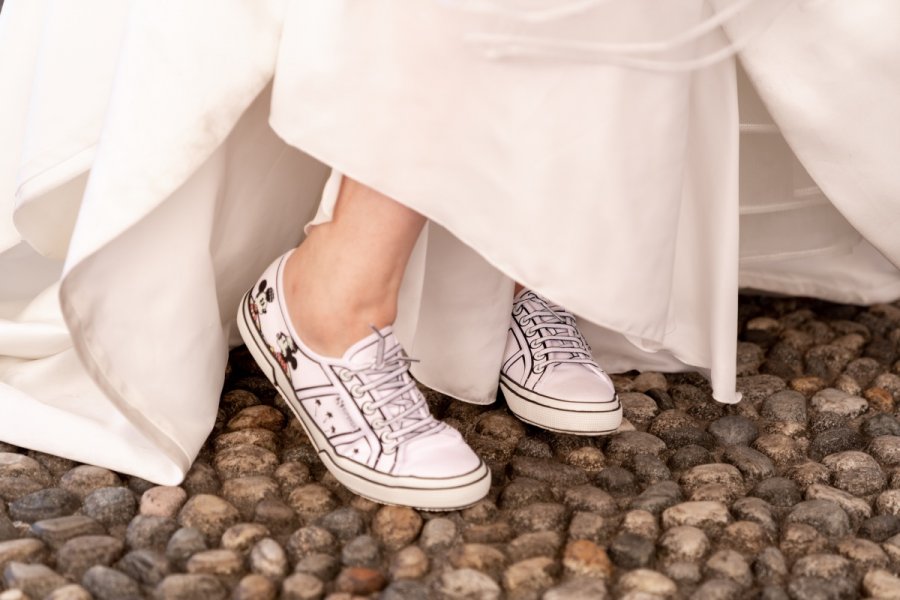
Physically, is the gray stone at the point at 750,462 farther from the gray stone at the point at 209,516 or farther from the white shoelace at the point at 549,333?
the gray stone at the point at 209,516

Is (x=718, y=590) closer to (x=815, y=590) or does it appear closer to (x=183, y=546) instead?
(x=815, y=590)

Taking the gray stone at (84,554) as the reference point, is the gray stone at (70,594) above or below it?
above

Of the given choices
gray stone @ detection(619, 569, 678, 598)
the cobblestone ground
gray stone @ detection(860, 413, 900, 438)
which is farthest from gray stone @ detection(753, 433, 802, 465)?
gray stone @ detection(619, 569, 678, 598)

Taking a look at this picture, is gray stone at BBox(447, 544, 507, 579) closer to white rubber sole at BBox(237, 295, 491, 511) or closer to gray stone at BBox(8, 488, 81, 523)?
white rubber sole at BBox(237, 295, 491, 511)

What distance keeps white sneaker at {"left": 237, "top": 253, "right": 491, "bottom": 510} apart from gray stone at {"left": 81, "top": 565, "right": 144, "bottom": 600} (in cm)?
26

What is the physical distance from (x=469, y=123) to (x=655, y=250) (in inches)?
9.7

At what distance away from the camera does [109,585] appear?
3.15 feet

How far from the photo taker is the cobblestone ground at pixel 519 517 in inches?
39.0

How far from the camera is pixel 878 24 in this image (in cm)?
125

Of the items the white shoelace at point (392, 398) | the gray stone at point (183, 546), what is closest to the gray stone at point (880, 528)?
the white shoelace at point (392, 398)

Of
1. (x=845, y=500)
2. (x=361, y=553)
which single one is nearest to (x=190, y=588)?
(x=361, y=553)

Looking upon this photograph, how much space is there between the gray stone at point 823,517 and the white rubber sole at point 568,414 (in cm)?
24

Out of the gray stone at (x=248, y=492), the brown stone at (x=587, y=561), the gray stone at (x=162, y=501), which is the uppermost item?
the brown stone at (x=587, y=561)

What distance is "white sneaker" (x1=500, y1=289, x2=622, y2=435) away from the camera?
1271 millimetres
